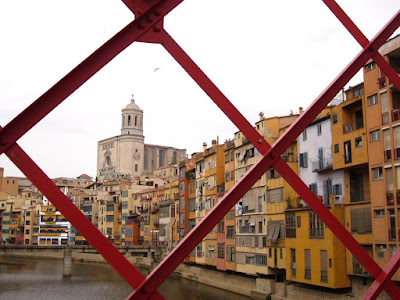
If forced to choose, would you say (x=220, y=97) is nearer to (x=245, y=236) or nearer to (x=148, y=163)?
(x=245, y=236)

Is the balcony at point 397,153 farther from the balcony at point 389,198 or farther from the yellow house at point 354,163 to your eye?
the yellow house at point 354,163

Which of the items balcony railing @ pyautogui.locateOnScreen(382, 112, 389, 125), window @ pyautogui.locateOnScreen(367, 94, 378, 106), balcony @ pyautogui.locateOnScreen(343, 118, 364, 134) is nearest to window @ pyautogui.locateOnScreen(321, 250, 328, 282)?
balcony @ pyautogui.locateOnScreen(343, 118, 364, 134)

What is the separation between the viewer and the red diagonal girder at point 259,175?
8.53 ft

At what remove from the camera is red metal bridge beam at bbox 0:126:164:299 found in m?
2.38

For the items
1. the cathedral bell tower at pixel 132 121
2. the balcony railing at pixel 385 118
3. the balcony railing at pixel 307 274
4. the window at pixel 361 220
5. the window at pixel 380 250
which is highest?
the cathedral bell tower at pixel 132 121

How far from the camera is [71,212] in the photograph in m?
2.43

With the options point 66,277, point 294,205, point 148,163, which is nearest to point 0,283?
point 66,277

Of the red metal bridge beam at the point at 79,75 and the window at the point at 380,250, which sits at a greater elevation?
the red metal bridge beam at the point at 79,75

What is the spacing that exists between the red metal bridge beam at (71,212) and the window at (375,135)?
67.3 ft

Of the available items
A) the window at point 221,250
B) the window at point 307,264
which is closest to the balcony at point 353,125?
the window at point 307,264

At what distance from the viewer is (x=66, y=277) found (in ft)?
153

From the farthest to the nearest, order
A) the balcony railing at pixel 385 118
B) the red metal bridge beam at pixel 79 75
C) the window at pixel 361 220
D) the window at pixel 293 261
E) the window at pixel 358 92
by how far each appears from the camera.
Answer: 1. the window at pixel 293 261
2. the window at pixel 358 92
3. the window at pixel 361 220
4. the balcony railing at pixel 385 118
5. the red metal bridge beam at pixel 79 75

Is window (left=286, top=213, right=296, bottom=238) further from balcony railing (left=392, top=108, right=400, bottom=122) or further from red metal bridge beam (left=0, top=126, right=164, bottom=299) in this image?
red metal bridge beam (left=0, top=126, right=164, bottom=299)

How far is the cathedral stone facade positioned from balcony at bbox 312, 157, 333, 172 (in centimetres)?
10729
